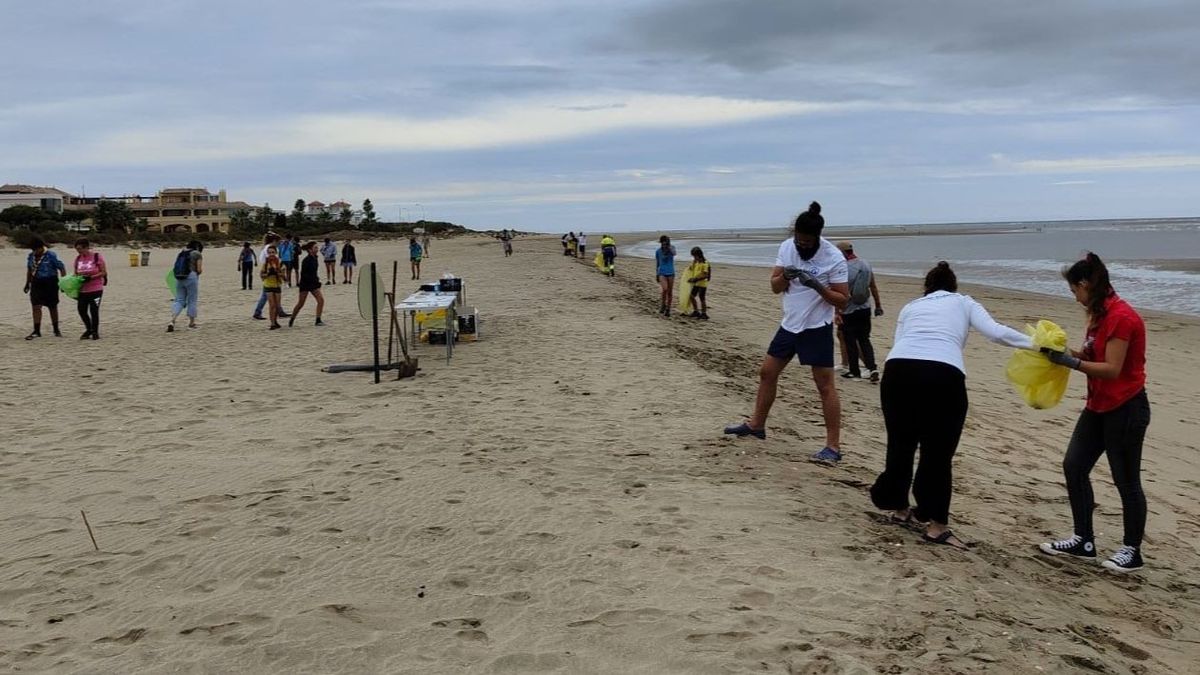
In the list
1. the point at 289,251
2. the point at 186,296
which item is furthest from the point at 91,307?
the point at 289,251

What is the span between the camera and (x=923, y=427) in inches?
173

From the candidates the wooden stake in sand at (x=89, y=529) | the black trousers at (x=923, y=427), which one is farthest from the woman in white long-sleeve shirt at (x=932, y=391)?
the wooden stake in sand at (x=89, y=529)

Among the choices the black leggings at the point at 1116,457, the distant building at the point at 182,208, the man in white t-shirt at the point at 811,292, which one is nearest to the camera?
the black leggings at the point at 1116,457

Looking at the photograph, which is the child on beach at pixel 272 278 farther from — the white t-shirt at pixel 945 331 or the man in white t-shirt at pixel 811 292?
the white t-shirt at pixel 945 331

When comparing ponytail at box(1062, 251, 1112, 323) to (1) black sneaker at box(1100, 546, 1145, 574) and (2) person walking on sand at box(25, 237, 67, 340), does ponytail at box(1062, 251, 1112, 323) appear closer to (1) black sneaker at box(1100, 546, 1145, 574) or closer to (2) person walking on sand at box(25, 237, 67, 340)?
(1) black sneaker at box(1100, 546, 1145, 574)

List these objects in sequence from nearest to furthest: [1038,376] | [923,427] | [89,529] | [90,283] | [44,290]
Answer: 1. [923,427]
2. [89,529]
3. [1038,376]
4. [90,283]
5. [44,290]

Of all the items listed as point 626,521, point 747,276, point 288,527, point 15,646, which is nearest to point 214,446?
point 288,527

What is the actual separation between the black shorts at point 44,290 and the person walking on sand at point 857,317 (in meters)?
11.6

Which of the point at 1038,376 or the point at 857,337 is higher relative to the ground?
the point at 1038,376

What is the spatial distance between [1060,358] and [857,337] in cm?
546

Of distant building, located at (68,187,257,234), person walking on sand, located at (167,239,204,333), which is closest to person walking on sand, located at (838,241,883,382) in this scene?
person walking on sand, located at (167,239,204,333)

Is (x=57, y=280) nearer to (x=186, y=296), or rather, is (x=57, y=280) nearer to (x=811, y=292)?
(x=186, y=296)

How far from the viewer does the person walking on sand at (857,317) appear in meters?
9.28

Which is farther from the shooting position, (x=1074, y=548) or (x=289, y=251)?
(x=289, y=251)
